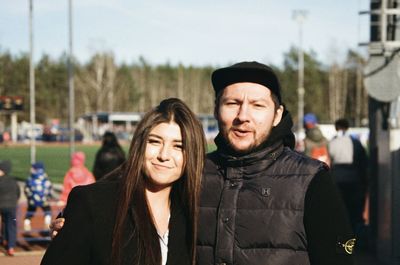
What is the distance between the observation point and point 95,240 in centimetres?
224

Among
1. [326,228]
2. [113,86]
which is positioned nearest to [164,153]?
[326,228]

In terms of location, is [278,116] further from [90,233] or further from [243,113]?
[90,233]

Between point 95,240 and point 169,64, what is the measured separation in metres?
111

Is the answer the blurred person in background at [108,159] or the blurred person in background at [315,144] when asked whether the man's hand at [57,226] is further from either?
the blurred person in background at [108,159]

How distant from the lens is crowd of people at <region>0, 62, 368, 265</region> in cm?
223

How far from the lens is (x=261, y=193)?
2.34 metres

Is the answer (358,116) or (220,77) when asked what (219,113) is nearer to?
(220,77)

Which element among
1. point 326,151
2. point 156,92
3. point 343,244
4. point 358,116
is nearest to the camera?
point 343,244

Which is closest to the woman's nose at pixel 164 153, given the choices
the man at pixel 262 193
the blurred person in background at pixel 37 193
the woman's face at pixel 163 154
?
the woman's face at pixel 163 154

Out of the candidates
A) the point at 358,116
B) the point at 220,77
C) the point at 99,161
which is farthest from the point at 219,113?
the point at 358,116

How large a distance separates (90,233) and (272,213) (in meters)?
0.67

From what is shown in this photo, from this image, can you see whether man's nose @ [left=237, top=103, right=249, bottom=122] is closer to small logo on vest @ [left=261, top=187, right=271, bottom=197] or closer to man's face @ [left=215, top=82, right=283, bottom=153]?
man's face @ [left=215, top=82, right=283, bottom=153]

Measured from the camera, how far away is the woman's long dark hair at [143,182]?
7.48ft

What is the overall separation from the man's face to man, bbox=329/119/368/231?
6743 mm
